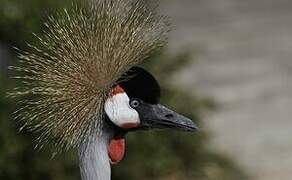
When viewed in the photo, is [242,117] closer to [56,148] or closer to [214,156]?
[214,156]

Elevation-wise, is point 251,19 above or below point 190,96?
above

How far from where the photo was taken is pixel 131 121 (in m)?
2.78

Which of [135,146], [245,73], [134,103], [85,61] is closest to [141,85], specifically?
[134,103]

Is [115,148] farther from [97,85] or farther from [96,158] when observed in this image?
[97,85]

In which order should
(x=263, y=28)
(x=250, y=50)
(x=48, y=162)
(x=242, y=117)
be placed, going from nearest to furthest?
(x=48, y=162), (x=242, y=117), (x=250, y=50), (x=263, y=28)

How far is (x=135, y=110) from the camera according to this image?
9.13 feet

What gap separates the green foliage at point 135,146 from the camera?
4.16 metres

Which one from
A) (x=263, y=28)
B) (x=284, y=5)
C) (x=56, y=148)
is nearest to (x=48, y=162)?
(x=56, y=148)

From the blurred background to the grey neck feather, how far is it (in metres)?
1.26

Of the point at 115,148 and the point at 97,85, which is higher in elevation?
the point at 97,85

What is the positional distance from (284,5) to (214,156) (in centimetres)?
318

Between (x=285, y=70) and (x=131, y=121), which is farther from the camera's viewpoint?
(x=285, y=70)

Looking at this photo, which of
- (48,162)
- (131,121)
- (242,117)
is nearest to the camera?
(131,121)

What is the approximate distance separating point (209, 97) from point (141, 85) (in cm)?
281
